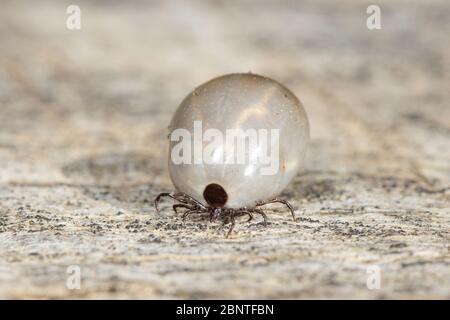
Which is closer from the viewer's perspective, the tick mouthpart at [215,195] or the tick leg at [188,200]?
the tick mouthpart at [215,195]

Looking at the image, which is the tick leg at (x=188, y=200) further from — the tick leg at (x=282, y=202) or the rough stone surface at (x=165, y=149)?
the tick leg at (x=282, y=202)

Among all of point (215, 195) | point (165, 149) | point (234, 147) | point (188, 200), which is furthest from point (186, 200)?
point (165, 149)

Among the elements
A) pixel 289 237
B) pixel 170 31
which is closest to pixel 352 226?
pixel 289 237

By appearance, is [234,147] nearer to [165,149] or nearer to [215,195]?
A: [215,195]

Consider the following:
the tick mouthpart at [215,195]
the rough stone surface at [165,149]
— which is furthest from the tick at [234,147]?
the rough stone surface at [165,149]

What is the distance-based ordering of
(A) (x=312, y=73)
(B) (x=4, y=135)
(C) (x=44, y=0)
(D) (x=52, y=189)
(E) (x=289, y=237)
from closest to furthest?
(E) (x=289, y=237) → (D) (x=52, y=189) → (B) (x=4, y=135) → (A) (x=312, y=73) → (C) (x=44, y=0)

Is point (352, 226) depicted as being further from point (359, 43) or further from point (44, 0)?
point (44, 0)
